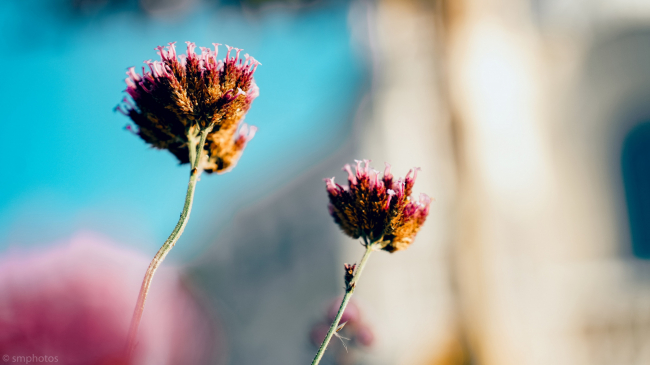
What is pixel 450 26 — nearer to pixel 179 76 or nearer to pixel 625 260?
pixel 179 76

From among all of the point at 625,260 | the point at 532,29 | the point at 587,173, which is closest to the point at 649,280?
the point at 625,260

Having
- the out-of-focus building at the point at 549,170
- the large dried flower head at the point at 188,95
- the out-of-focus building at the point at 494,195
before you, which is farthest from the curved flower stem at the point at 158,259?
the out-of-focus building at the point at 549,170

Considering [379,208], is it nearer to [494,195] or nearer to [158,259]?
[158,259]

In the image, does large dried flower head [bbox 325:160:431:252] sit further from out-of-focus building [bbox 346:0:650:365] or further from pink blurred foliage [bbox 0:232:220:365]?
out-of-focus building [bbox 346:0:650:365]
